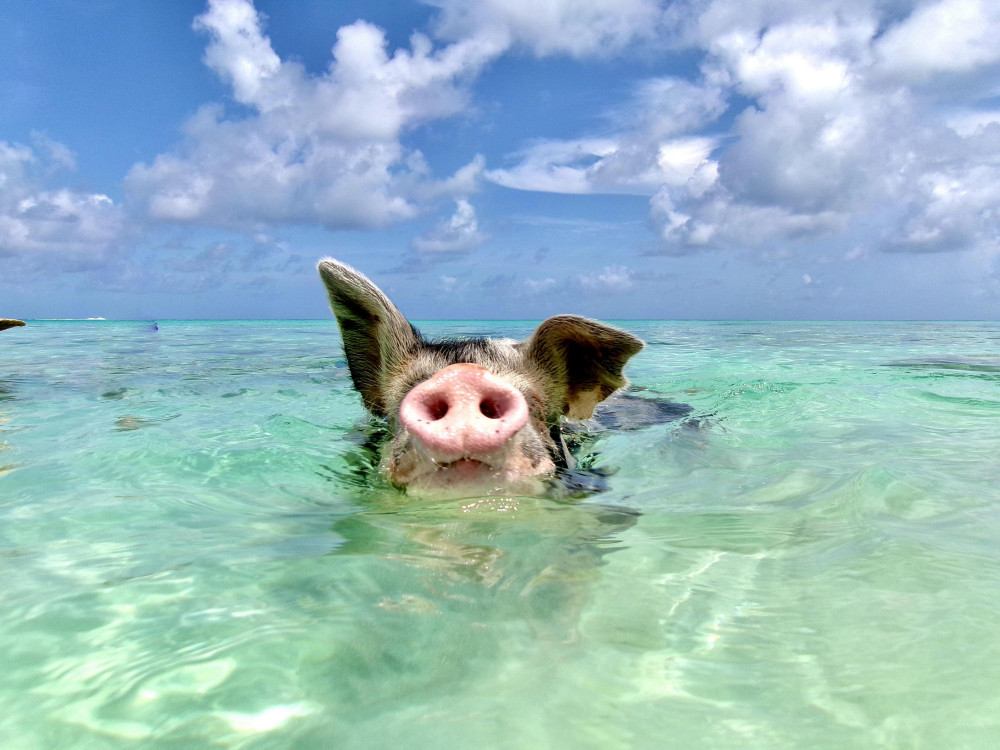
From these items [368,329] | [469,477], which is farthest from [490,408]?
[368,329]

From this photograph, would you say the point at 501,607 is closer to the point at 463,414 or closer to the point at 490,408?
the point at 463,414

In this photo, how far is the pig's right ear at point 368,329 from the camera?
3.86 metres

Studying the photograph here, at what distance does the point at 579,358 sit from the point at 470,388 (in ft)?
4.11

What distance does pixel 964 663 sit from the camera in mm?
1578

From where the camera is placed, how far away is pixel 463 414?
2.88 m

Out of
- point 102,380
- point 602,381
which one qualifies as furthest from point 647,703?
point 102,380

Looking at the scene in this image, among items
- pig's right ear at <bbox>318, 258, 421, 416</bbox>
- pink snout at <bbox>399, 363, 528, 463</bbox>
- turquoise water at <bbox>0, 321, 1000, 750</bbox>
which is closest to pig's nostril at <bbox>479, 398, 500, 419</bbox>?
pink snout at <bbox>399, 363, 528, 463</bbox>

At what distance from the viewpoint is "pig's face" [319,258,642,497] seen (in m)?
2.89

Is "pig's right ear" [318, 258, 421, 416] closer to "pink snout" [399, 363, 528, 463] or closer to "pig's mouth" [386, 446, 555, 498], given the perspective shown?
"pink snout" [399, 363, 528, 463]

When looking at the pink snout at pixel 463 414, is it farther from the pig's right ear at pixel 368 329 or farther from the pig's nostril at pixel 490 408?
the pig's right ear at pixel 368 329

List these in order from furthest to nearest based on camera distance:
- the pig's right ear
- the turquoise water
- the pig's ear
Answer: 1. the pig's right ear
2. the pig's ear
3. the turquoise water

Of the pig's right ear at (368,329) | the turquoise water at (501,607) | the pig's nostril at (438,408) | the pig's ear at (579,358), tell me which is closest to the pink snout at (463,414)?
the pig's nostril at (438,408)

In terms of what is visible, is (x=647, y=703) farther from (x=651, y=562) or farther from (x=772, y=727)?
(x=651, y=562)

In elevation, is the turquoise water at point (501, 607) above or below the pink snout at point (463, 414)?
below
